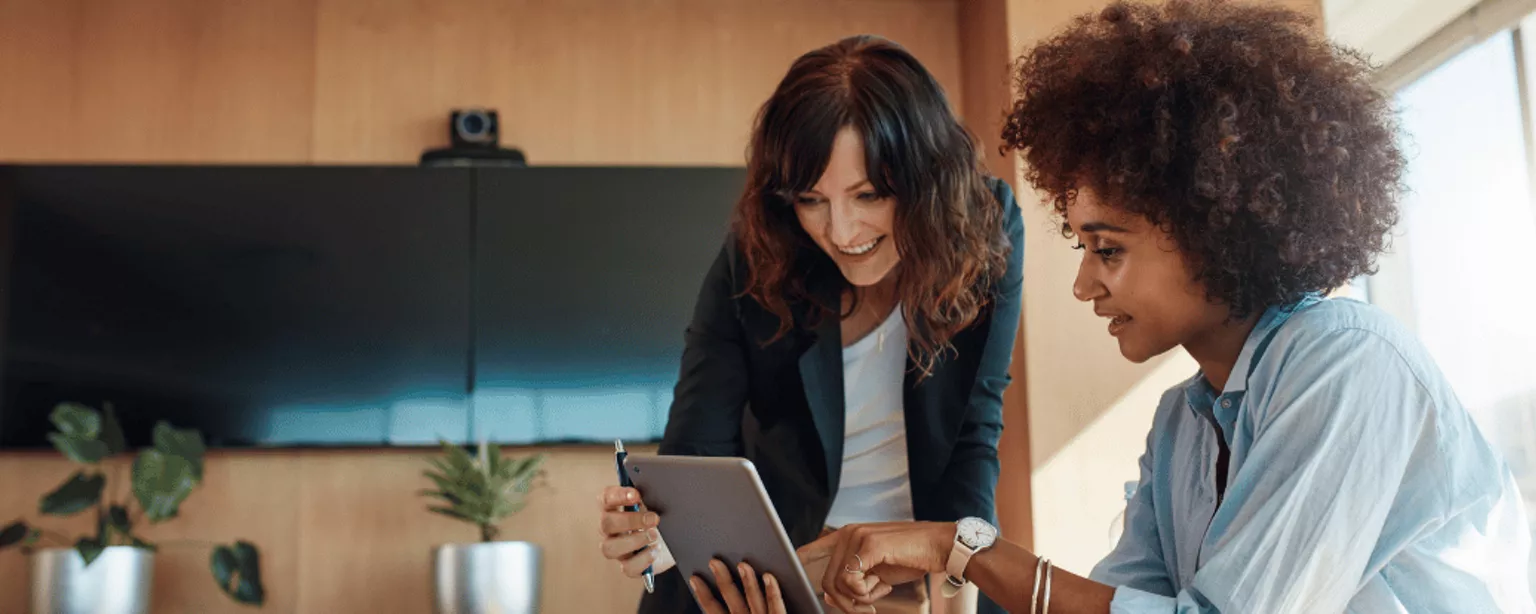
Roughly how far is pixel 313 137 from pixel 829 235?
9.40ft

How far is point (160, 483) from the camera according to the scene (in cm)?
349

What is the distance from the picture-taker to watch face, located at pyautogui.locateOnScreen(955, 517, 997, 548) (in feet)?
3.99

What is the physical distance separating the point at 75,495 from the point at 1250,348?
3.29m

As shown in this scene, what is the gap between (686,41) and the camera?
427cm

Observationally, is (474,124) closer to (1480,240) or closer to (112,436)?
(112,436)

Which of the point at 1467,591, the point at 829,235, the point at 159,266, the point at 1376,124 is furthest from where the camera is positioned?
the point at 159,266

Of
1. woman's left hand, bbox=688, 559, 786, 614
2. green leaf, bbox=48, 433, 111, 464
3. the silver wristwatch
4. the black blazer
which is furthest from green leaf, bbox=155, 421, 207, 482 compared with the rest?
the silver wristwatch

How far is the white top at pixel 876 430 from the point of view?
175 centimetres

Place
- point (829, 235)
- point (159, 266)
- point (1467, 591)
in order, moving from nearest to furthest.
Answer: point (1467, 591)
point (829, 235)
point (159, 266)

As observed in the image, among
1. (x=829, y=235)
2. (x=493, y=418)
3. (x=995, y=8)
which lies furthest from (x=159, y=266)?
(x=829, y=235)

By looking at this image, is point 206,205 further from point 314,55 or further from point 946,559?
point 946,559

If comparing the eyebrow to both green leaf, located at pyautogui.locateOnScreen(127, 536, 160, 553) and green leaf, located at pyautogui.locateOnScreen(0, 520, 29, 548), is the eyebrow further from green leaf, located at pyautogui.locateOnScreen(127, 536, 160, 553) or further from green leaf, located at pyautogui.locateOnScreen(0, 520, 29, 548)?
green leaf, located at pyautogui.locateOnScreen(0, 520, 29, 548)

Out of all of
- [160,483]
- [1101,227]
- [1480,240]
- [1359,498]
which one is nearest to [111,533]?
[160,483]

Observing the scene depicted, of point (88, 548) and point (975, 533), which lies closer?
point (975, 533)
